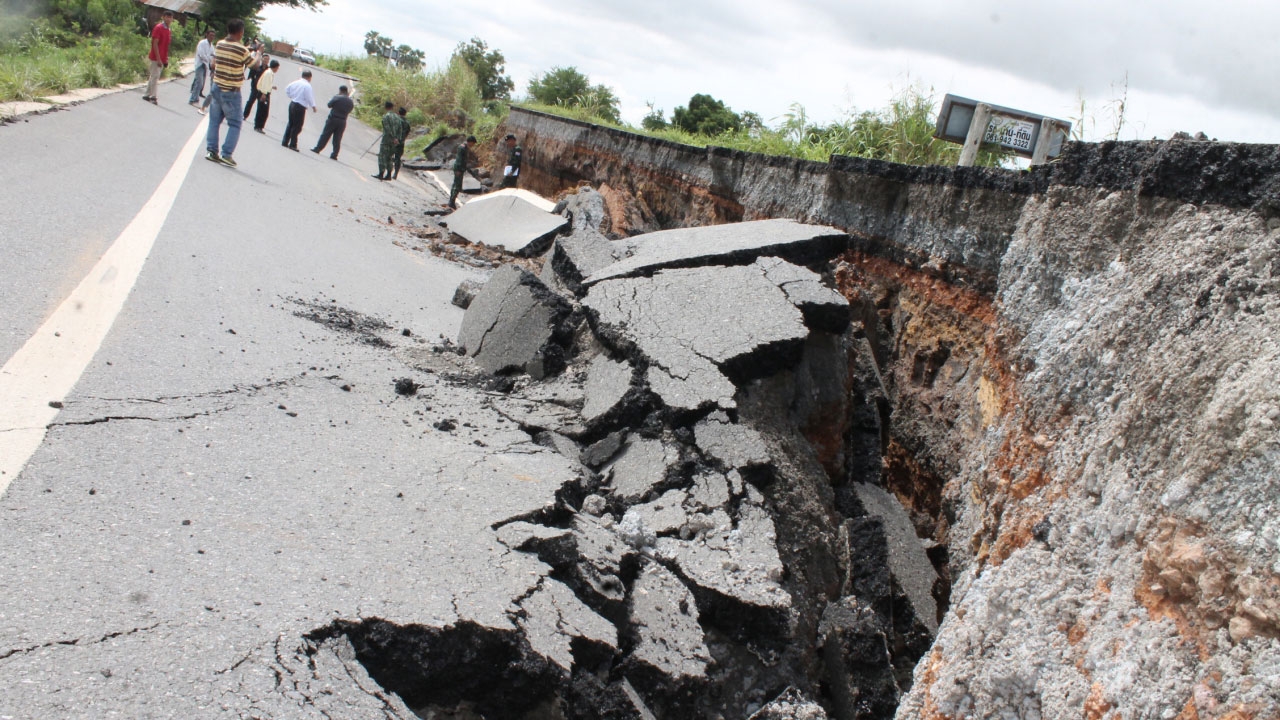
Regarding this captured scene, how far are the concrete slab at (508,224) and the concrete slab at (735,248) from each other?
3.83 m

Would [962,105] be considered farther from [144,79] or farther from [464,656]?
[144,79]

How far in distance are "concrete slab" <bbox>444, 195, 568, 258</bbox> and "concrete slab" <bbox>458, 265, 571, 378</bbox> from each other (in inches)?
170

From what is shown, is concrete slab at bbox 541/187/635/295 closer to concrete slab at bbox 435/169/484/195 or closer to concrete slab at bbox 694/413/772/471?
concrete slab at bbox 694/413/772/471

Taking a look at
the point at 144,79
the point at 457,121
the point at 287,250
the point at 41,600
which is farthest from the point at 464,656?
the point at 457,121

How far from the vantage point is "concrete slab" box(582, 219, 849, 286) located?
209 inches

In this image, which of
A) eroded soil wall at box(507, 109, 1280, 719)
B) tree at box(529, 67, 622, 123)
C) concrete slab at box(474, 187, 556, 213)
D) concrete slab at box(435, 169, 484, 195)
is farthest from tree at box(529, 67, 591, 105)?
eroded soil wall at box(507, 109, 1280, 719)

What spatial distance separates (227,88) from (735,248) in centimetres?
773

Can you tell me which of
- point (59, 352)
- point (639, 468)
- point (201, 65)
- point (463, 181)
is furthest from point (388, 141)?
point (639, 468)

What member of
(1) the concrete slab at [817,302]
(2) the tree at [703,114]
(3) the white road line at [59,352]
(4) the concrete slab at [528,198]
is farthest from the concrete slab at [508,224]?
(2) the tree at [703,114]

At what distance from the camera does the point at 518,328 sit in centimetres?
502

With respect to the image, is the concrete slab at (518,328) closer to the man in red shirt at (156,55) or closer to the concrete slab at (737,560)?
the concrete slab at (737,560)

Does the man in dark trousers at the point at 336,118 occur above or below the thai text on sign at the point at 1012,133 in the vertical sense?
below

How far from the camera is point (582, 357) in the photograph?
476 cm

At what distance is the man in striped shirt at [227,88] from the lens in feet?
33.7
